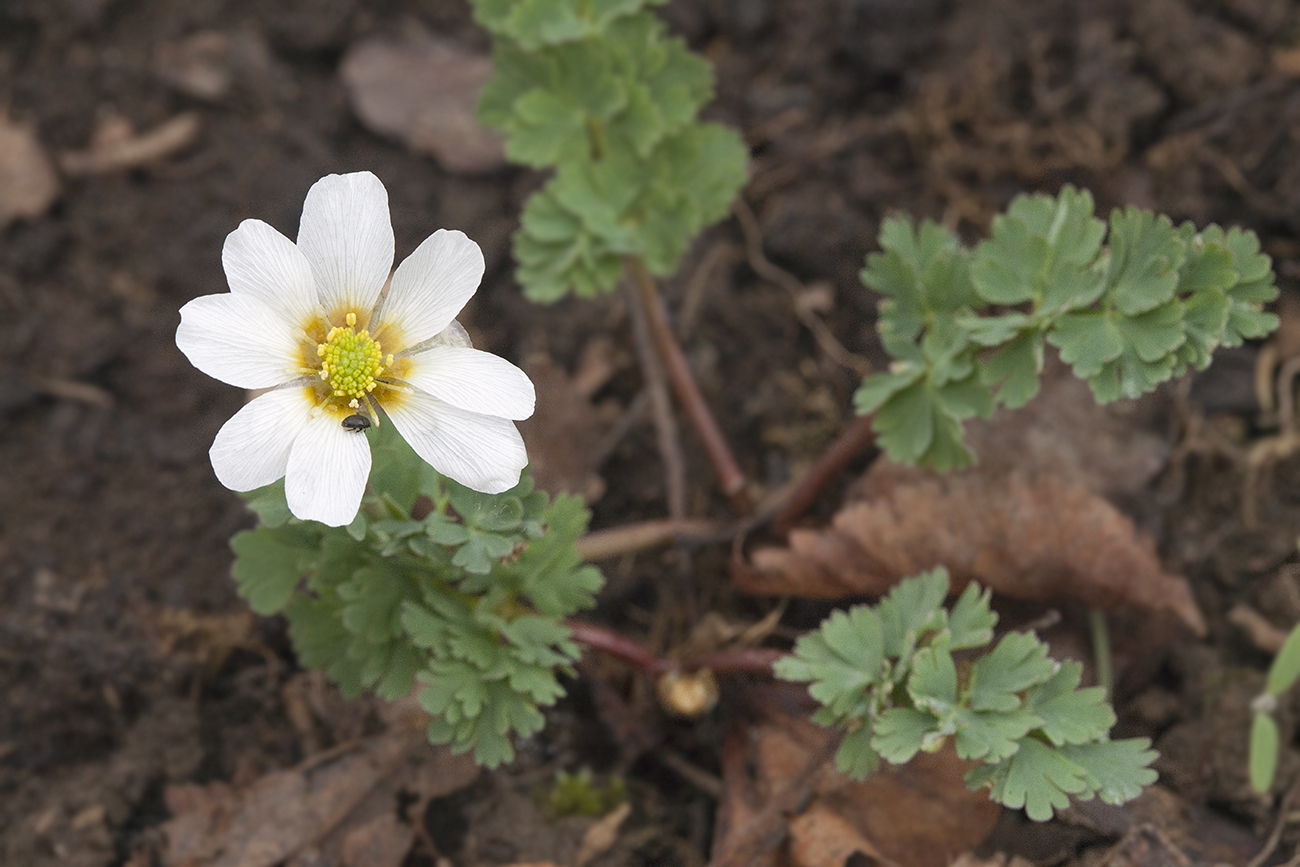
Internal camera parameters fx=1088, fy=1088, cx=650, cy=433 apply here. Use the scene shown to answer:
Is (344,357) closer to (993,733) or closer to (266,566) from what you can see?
(266,566)

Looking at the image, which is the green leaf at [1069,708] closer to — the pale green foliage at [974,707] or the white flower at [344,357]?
the pale green foliage at [974,707]

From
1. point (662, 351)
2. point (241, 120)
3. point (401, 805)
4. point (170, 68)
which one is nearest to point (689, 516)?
point (662, 351)

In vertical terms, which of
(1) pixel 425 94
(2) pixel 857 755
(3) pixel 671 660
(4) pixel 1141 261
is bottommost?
(3) pixel 671 660

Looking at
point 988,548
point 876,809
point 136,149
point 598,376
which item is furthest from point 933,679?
point 136,149

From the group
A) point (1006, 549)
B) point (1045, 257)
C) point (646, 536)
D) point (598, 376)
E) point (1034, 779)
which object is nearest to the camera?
point (1034, 779)

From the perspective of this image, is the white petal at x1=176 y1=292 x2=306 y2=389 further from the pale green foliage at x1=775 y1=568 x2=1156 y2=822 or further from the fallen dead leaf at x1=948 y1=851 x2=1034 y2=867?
the fallen dead leaf at x1=948 y1=851 x2=1034 y2=867

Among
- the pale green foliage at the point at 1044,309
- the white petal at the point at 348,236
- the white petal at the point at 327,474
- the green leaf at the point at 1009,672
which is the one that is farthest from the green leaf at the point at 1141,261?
the white petal at the point at 327,474

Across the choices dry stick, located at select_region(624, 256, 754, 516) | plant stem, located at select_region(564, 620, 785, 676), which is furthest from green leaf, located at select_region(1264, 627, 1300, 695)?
dry stick, located at select_region(624, 256, 754, 516)
